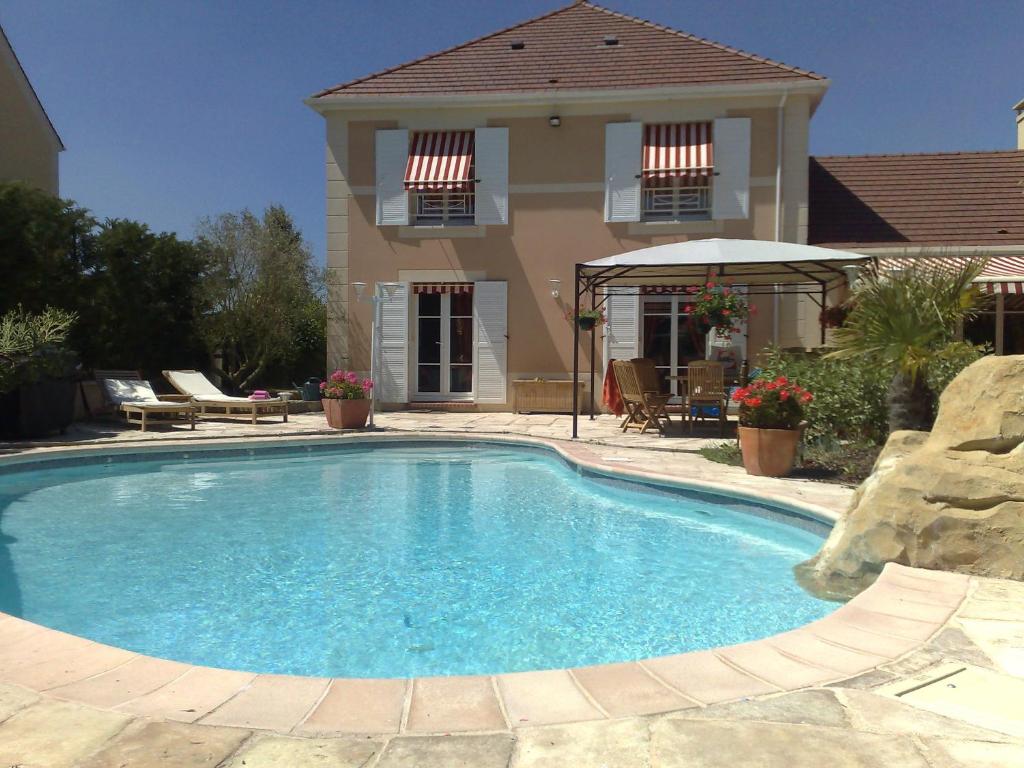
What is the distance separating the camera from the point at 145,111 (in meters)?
15.2

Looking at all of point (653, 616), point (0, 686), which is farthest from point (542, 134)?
point (0, 686)

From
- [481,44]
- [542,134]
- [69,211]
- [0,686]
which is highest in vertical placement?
[481,44]

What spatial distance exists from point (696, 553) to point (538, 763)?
3648 mm

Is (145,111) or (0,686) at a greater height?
(145,111)

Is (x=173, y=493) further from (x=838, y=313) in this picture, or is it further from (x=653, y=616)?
(x=838, y=313)

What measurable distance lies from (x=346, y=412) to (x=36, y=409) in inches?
170

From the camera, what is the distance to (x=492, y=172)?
14164mm

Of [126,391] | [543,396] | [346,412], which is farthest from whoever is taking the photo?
[543,396]

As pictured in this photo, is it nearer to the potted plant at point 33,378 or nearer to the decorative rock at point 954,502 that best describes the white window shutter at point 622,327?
the potted plant at point 33,378

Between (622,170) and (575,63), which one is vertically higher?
(575,63)

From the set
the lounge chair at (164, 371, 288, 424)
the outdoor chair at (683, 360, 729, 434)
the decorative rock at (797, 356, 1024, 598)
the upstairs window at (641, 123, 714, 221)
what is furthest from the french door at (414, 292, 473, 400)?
the decorative rock at (797, 356, 1024, 598)

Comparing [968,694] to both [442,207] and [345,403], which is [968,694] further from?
[442,207]

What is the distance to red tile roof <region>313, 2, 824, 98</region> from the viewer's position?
45.3ft

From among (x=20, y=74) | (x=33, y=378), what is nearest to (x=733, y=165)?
(x=33, y=378)
